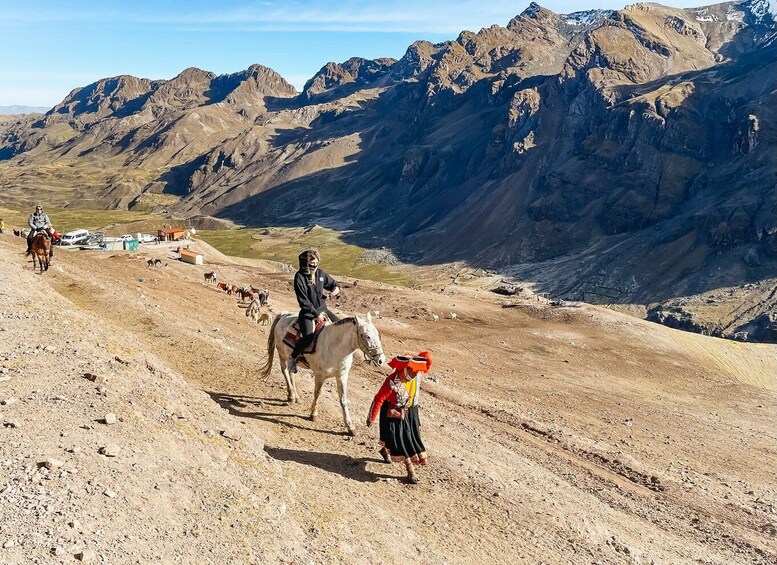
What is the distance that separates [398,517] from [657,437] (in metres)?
16.7

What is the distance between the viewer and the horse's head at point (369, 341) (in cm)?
1355

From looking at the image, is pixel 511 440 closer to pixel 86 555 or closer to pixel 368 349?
pixel 368 349

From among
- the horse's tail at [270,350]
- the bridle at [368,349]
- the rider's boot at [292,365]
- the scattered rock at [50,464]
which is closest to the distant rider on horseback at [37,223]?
the horse's tail at [270,350]

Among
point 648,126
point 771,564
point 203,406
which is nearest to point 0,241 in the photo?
point 203,406

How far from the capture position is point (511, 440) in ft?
62.6

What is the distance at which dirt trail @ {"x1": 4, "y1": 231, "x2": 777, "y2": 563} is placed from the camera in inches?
465

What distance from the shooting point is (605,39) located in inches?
7180

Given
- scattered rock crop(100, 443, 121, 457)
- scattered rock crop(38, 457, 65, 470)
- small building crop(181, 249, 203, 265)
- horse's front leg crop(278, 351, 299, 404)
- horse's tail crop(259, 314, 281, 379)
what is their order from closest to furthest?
1. scattered rock crop(38, 457, 65, 470)
2. scattered rock crop(100, 443, 121, 457)
3. horse's front leg crop(278, 351, 299, 404)
4. horse's tail crop(259, 314, 281, 379)
5. small building crop(181, 249, 203, 265)

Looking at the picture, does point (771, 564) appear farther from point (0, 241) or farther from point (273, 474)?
point (0, 241)

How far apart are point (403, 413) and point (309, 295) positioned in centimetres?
431

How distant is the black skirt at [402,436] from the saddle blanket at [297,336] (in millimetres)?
2892

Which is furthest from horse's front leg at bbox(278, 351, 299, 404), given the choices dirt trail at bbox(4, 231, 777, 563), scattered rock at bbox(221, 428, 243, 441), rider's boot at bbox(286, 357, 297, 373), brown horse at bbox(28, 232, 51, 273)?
brown horse at bbox(28, 232, 51, 273)

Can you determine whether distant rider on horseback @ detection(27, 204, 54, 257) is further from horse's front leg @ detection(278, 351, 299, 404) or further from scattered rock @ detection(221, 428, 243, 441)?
scattered rock @ detection(221, 428, 243, 441)

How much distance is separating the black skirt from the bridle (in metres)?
1.17
